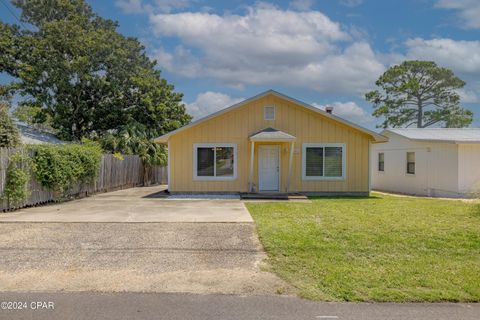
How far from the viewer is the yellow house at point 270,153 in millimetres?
15016

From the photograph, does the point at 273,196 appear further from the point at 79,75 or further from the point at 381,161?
the point at 79,75

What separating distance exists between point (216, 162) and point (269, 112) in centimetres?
309

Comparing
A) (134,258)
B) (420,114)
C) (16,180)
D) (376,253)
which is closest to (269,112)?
(16,180)

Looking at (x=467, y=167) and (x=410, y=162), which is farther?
(x=410, y=162)

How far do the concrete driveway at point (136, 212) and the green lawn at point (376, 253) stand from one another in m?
1.19

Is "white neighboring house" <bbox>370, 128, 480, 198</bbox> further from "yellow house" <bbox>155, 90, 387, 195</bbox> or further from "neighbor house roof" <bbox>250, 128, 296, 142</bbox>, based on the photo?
"neighbor house roof" <bbox>250, 128, 296, 142</bbox>

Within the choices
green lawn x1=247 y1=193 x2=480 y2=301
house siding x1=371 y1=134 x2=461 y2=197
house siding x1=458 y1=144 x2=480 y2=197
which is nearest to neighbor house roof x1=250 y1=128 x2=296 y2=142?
green lawn x1=247 y1=193 x2=480 y2=301

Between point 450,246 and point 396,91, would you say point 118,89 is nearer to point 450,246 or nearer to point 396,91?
point 450,246

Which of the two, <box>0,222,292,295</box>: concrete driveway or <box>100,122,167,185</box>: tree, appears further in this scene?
<box>100,122,167,185</box>: tree

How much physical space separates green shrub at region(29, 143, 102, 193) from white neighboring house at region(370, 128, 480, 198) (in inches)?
539

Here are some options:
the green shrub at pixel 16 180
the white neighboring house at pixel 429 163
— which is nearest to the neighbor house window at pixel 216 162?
the green shrub at pixel 16 180

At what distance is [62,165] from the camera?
12.2m

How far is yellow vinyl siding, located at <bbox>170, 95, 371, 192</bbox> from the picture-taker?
1502cm

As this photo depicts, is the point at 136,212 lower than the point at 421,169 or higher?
lower
